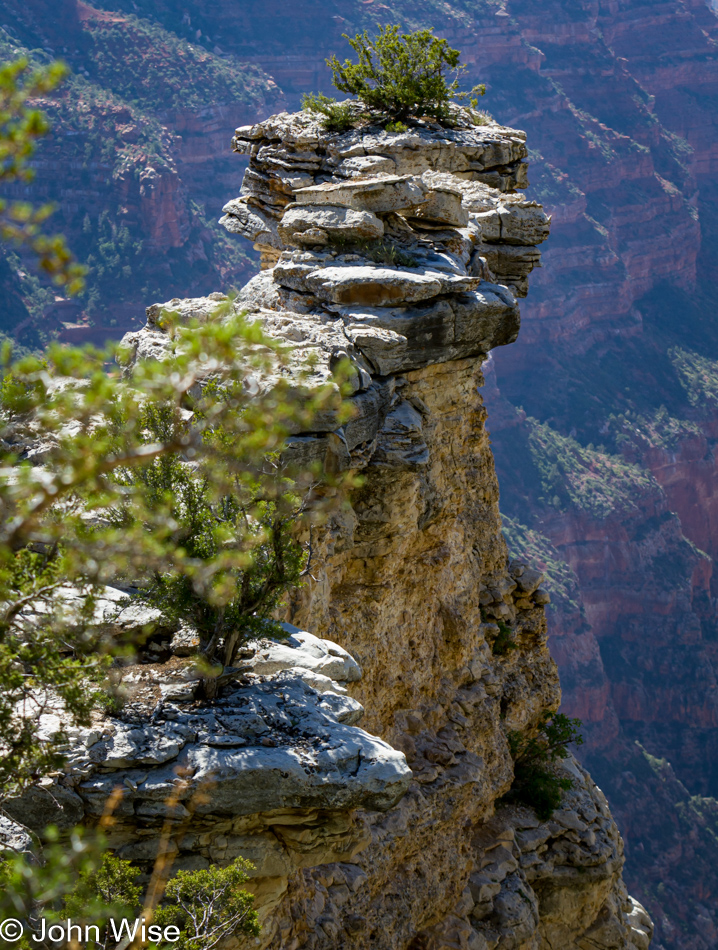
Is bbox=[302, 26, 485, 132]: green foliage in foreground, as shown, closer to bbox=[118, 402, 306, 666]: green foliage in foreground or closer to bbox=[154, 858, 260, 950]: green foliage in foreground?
bbox=[118, 402, 306, 666]: green foliage in foreground

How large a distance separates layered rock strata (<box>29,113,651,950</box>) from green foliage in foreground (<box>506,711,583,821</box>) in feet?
1.00

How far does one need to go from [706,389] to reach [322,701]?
99793mm

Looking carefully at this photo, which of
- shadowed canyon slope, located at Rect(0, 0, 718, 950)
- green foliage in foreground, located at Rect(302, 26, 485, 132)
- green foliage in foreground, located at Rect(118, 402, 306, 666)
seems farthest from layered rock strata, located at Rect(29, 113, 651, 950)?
shadowed canyon slope, located at Rect(0, 0, 718, 950)

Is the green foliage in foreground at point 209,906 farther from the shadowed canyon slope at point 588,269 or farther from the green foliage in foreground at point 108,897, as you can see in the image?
the shadowed canyon slope at point 588,269

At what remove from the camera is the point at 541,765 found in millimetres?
18062

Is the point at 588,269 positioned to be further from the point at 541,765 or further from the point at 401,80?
the point at 541,765

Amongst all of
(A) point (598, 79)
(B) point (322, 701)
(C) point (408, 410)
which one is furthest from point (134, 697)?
(A) point (598, 79)

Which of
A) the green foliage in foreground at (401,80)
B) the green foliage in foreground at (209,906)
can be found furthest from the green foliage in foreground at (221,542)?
the green foliage in foreground at (401,80)

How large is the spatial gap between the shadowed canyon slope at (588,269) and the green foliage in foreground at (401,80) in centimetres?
5674

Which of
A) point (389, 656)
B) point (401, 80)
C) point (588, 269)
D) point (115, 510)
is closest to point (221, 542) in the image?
point (115, 510)

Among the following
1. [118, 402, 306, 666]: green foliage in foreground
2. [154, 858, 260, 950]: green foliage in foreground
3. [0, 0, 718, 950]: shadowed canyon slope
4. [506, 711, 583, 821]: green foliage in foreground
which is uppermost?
[118, 402, 306, 666]: green foliage in foreground

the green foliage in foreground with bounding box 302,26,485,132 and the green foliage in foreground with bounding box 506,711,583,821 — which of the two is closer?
the green foliage in foreground with bounding box 302,26,485,132

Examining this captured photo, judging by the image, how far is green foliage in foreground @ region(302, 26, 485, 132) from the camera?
17.0 metres

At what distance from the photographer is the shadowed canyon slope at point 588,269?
7838 cm
